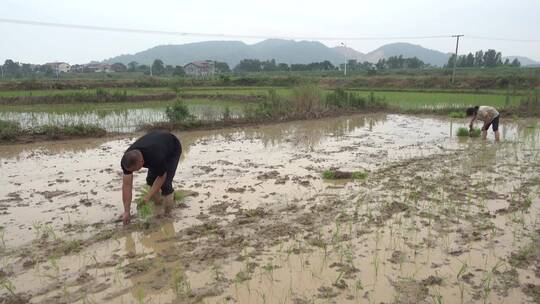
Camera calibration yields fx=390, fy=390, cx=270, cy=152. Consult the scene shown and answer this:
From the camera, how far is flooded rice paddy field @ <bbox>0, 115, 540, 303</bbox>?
311cm

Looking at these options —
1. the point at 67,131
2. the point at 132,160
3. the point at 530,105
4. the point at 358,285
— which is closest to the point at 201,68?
the point at 530,105

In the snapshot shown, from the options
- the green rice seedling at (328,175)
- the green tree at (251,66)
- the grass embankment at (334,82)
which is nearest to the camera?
the green rice seedling at (328,175)

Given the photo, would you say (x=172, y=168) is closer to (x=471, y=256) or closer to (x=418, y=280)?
(x=418, y=280)

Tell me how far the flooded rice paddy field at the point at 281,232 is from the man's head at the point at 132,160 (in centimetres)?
78

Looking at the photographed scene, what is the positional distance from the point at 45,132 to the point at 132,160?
273 inches

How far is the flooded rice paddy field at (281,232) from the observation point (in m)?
3.11

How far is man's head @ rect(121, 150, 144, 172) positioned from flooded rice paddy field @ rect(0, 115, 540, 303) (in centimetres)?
78

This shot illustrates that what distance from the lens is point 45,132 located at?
9.41 m

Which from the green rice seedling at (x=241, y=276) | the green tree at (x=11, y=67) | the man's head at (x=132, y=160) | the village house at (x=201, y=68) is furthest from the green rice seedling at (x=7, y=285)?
the village house at (x=201, y=68)

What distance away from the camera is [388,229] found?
167 inches

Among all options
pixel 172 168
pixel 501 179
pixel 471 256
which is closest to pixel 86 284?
pixel 172 168

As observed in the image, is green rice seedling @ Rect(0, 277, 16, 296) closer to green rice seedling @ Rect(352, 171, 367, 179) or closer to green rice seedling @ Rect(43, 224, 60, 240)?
green rice seedling @ Rect(43, 224, 60, 240)

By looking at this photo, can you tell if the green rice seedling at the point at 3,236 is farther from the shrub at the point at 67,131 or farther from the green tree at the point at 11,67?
the green tree at the point at 11,67

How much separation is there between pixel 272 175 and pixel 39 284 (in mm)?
3872
